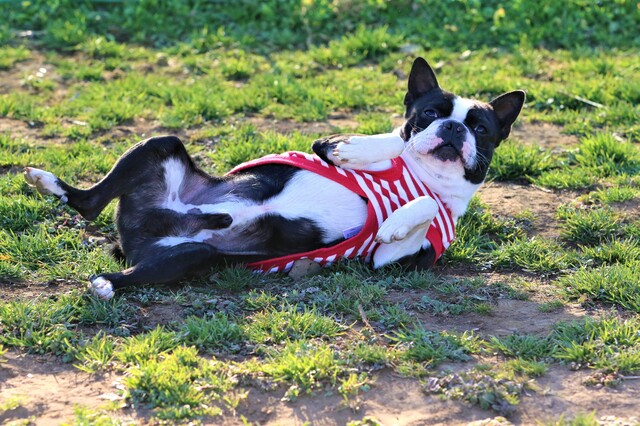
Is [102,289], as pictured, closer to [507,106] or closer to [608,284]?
[608,284]

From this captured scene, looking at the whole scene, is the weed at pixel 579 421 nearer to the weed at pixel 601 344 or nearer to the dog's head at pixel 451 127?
the weed at pixel 601 344

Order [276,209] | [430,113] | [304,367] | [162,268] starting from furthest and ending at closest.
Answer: [430,113] < [276,209] < [162,268] < [304,367]

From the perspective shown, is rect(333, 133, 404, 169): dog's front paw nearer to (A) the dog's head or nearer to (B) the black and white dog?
(B) the black and white dog

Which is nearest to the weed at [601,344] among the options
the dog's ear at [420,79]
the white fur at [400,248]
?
the white fur at [400,248]

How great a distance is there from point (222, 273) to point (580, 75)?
4928 mm

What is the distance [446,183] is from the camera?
545cm

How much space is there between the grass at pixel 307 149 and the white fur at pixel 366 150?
598 millimetres

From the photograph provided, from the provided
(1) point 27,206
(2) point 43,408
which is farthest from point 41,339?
(1) point 27,206

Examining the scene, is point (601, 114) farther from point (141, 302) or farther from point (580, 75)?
point (141, 302)

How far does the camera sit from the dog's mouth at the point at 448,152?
5.31 metres

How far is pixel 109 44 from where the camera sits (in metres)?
9.14

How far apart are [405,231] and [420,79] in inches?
53.2

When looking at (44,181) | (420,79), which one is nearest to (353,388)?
(44,181)

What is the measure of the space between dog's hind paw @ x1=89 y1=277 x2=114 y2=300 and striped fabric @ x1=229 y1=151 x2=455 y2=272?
0.84m
